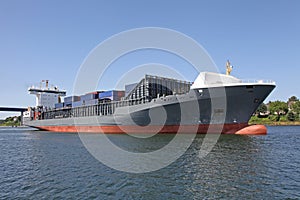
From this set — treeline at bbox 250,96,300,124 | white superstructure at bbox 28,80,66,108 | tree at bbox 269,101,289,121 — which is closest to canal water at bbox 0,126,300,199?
white superstructure at bbox 28,80,66,108

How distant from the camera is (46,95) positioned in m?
69.9

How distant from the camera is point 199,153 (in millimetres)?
18094

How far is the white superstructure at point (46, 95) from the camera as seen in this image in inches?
2687

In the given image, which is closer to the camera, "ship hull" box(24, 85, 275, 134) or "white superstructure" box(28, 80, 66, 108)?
"ship hull" box(24, 85, 275, 134)

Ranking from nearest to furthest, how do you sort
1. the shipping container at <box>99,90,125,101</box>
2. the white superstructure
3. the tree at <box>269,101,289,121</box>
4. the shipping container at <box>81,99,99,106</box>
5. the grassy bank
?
1. the shipping container at <box>99,90,125,101</box>
2. the shipping container at <box>81,99,99,106</box>
3. the white superstructure
4. the grassy bank
5. the tree at <box>269,101,289,121</box>

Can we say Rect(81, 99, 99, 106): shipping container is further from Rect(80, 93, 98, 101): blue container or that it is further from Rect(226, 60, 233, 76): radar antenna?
Rect(226, 60, 233, 76): radar antenna

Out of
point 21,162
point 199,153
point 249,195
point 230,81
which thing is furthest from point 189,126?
point 249,195

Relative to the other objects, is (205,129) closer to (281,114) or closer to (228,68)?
(228,68)

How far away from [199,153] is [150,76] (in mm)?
20335

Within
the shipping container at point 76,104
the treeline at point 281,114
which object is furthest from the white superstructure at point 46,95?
the treeline at point 281,114

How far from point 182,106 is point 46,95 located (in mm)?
51589

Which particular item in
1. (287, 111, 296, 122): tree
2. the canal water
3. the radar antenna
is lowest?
the canal water

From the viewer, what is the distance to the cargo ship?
29031 mm

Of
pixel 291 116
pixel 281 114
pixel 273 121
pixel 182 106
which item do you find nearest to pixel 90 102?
pixel 182 106
